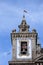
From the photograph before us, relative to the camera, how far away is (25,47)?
117562mm

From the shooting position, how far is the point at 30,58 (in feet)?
383

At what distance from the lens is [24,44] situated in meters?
118

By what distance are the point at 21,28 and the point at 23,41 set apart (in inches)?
89.6

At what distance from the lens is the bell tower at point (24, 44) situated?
384 feet

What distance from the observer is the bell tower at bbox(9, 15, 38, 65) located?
384 feet

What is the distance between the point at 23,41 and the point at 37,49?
2.78 metres

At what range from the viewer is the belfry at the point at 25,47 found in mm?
116125

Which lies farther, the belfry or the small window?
the small window

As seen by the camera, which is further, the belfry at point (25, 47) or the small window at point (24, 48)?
the small window at point (24, 48)

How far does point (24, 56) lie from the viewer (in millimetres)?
116938

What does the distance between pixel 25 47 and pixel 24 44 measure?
718 millimetres

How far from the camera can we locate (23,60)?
116 metres

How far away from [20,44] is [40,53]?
3868mm

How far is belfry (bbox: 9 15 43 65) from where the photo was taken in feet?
381
